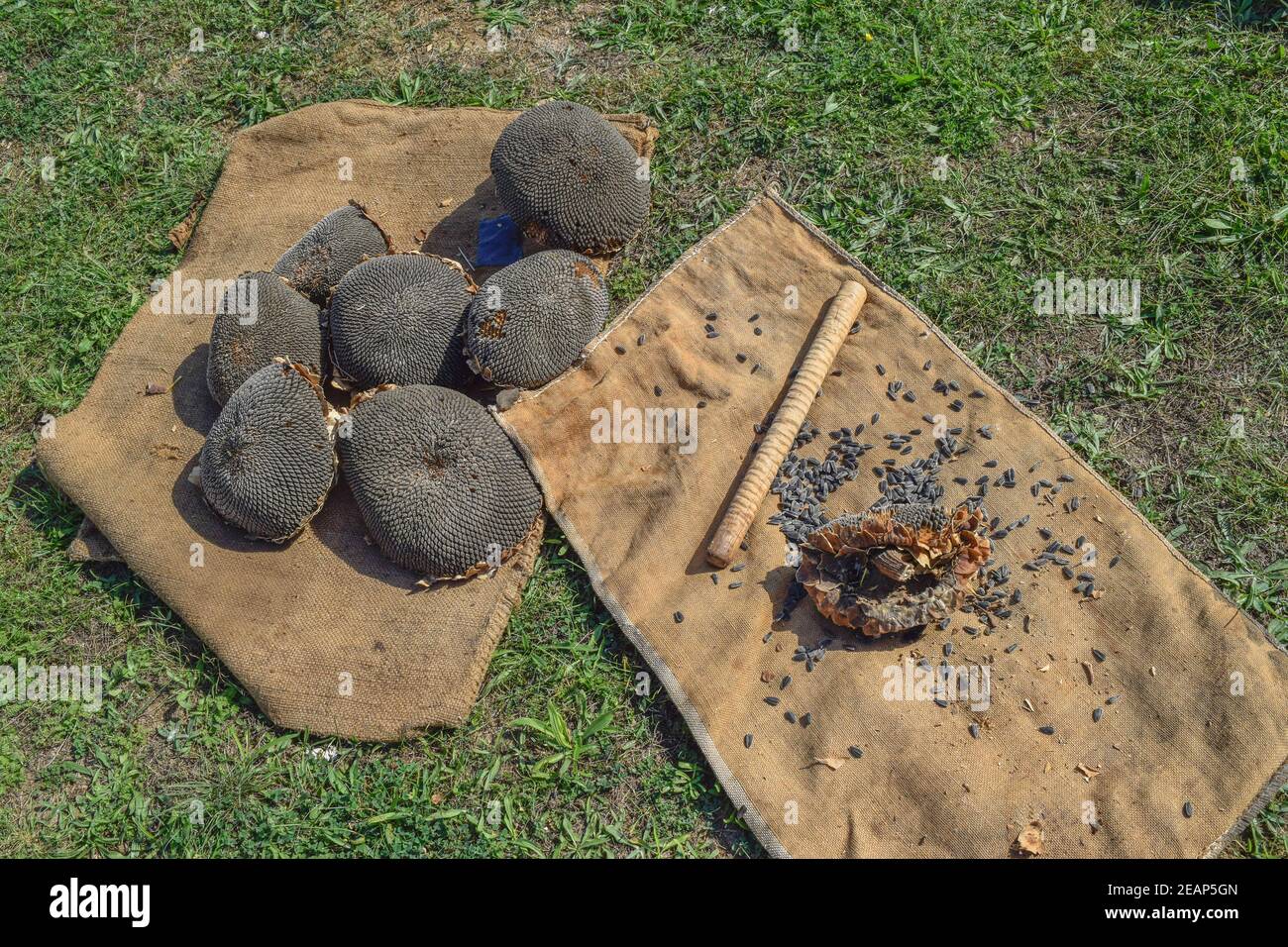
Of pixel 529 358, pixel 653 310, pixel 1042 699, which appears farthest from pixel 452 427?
pixel 1042 699

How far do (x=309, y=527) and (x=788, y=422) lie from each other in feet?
9.88

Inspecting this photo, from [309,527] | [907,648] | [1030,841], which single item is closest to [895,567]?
[907,648]

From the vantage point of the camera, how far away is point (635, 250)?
22.6 ft

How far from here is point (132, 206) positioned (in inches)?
295

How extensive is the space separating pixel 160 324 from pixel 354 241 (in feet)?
5.16

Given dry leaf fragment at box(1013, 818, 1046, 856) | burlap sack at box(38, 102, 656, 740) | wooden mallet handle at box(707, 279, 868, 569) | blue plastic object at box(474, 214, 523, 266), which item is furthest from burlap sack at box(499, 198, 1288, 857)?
blue plastic object at box(474, 214, 523, 266)

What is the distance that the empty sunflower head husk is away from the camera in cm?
507

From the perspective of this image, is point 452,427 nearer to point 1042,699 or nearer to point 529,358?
point 529,358

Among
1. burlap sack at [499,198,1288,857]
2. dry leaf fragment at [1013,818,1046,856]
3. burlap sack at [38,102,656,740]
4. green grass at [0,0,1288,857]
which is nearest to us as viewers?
dry leaf fragment at [1013,818,1046,856]

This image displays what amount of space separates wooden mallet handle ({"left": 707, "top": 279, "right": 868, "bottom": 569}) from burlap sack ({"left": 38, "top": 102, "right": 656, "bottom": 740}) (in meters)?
1.20

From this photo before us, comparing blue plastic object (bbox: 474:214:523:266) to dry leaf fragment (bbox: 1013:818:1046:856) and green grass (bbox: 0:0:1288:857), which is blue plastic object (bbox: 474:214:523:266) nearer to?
green grass (bbox: 0:0:1288:857)

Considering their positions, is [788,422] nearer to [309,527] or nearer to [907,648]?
[907,648]

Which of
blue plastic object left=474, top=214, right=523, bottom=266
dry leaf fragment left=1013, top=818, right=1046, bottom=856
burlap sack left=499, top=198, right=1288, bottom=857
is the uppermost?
blue plastic object left=474, top=214, right=523, bottom=266

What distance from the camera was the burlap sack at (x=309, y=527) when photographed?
555cm
